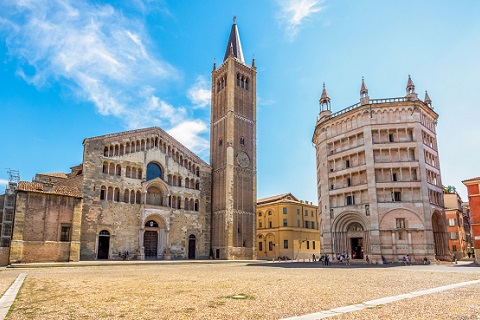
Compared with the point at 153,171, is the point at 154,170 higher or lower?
higher

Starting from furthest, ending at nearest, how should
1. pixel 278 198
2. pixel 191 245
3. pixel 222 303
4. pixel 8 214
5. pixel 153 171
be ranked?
pixel 278 198 → pixel 191 245 → pixel 153 171 → pixel 8 214 → pixel 222 303

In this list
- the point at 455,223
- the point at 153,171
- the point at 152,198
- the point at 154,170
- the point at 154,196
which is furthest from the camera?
the point at 455,223

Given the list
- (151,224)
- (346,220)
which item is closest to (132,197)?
(151,224)

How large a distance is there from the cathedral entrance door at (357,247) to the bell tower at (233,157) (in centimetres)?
1449

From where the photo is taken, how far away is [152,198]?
46.2 meters

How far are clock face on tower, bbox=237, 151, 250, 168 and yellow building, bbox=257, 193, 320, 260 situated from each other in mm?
14457

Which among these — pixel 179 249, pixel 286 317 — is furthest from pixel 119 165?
pixel 286 317

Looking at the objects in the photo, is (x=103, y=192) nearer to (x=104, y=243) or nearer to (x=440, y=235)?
(x=104, y=243)

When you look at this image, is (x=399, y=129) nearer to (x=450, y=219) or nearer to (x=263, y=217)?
(x=450, y=219)

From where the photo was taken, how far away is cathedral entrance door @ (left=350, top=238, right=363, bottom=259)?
4197cm

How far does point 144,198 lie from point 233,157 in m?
14.0

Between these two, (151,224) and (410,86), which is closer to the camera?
(410,86)

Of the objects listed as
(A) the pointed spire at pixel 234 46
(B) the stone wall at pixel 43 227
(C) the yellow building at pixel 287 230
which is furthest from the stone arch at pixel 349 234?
(A) the pointed spire at pixel 234 46

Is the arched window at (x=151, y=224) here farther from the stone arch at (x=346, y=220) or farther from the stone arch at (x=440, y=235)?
the stone arch at (x=440, y=235)
